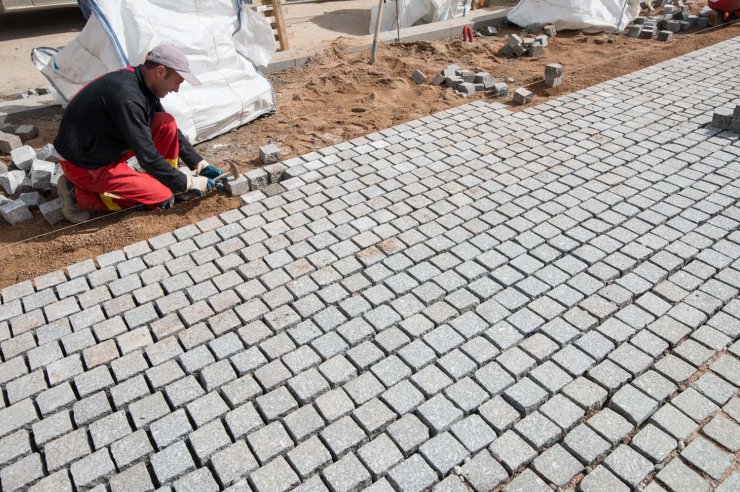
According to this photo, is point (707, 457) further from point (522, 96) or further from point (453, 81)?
point (453, 81)

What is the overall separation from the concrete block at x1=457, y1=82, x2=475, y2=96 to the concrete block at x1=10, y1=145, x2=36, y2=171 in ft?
17.9

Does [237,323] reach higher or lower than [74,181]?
lower

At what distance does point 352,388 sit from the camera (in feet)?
11.2

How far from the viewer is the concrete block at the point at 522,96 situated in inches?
288

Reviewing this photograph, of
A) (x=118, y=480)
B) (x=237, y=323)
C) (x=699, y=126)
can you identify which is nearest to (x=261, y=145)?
(x=237, y=323)

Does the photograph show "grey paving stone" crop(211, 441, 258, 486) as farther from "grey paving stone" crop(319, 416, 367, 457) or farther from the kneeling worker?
the kneeling worker

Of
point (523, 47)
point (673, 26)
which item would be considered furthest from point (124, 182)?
point (673, 26)

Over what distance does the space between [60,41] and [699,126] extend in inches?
451

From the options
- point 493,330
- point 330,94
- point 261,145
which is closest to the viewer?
point 493,330

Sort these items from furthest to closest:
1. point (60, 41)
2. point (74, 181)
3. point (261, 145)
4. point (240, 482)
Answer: point (60, 41)
point (261, 145)
point (74, 181)
point (240, 482)

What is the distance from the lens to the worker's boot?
Answer: 204 inches

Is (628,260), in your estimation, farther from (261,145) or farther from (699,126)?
(261,145)

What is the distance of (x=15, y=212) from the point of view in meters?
5.23

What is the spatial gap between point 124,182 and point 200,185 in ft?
2.20
